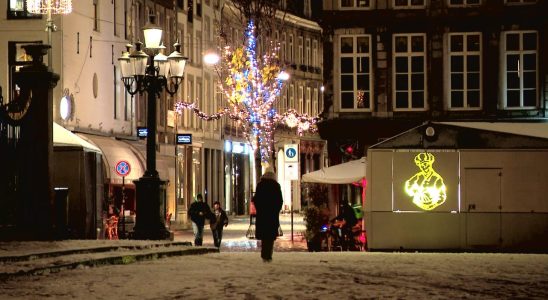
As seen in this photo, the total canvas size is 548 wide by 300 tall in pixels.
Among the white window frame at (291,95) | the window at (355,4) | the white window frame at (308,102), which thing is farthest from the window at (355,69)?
the white window frame at (308,102)

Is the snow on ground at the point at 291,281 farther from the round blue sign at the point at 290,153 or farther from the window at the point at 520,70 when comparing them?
the window at the point at 520,70

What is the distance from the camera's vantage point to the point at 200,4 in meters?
61.3

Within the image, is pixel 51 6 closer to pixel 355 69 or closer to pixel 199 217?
pixel 199 217

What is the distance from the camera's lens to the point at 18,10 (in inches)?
1555

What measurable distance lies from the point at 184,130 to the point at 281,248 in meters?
24.9

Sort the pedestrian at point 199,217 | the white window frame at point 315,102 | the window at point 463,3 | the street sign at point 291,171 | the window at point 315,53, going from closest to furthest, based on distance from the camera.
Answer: the pedestrian at point 199,217
the street sign at point 291,171
the window at point 463,3
the white window frame at point 315,102
the window at point 315,53

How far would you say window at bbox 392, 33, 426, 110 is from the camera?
4266 cm

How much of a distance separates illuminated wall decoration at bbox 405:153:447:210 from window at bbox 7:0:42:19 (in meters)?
16.3

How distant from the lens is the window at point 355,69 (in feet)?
141

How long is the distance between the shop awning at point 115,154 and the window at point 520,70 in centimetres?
1335

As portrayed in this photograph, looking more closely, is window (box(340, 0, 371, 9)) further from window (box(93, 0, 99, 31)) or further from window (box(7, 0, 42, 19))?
window (box(7, 0, 42, 19))

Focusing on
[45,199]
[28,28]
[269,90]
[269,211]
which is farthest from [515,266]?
[269,90]

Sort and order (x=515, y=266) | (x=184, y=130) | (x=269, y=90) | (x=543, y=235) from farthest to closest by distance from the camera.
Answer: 1. (x=184, y=130)
2. (x=269, y=90)
3. (x=543, y=235)
4. (x=515, y=266)

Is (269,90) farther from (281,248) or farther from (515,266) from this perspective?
(515,266)
